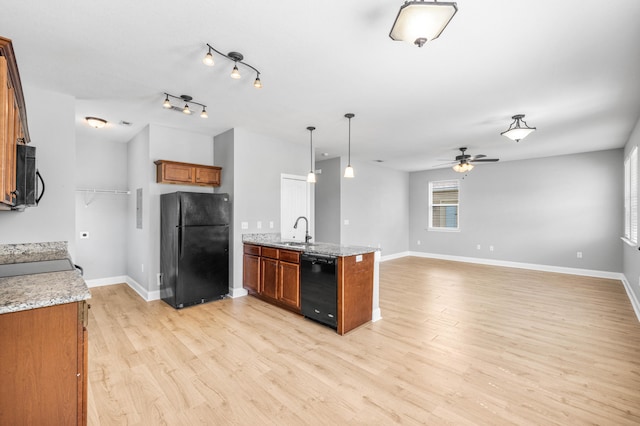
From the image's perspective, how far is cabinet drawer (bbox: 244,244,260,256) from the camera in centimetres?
443

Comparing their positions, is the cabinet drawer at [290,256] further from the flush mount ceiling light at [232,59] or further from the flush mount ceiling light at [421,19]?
the flush mount ceiling light at [421,19]

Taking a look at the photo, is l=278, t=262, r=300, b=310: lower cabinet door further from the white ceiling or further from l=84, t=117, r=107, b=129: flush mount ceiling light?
l=84, t=117, r=107, b=129: flush mount ceiling light

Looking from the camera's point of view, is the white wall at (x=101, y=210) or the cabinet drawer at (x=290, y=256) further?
the white wall at (x=101, y=210)

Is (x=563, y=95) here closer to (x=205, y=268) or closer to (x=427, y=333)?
(x=427, y=333)

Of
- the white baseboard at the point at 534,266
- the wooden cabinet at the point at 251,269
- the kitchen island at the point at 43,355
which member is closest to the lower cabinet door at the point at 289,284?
the wooden cabinet at the point at 251,269

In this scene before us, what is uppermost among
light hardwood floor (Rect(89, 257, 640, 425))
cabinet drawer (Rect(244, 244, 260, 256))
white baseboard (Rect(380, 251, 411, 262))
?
cabinet drawer (Rect(244, 244, 260, 256))

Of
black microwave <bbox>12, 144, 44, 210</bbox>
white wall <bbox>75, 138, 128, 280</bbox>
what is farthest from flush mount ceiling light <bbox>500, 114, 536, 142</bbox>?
white wall <bbox>75, 138, 128, 280</bbox>

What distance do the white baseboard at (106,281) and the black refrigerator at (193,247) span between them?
5.14 feet

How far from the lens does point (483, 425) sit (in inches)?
73.9

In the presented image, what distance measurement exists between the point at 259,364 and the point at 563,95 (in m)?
4.31

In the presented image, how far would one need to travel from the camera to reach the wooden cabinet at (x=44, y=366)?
1399mm

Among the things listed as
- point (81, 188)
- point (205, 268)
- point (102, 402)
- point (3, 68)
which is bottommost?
point (102, 402)

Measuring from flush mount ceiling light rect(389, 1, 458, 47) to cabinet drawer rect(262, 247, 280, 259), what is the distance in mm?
3048

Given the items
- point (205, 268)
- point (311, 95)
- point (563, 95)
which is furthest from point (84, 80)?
point (563, 95)
